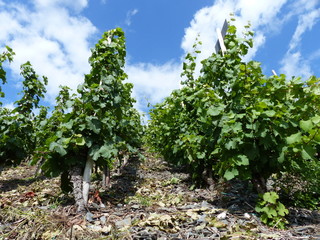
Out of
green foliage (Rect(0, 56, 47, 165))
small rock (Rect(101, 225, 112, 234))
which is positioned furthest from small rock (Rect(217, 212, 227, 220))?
green foliage (Rect(0, 56, 47, 165))

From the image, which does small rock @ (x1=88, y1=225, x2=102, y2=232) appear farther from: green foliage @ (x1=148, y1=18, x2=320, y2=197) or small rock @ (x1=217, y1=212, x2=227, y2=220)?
green foliage @ (x1=148, y1=18, x2=320, y2=197)

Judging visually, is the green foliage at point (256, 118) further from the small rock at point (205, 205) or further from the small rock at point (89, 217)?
the small rock at point (89, 217)

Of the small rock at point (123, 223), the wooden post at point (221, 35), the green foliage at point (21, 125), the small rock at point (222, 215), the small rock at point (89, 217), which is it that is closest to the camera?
the small rock at point (123, 223)

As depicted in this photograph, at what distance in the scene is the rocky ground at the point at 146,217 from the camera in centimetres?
276

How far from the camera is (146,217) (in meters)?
3.30

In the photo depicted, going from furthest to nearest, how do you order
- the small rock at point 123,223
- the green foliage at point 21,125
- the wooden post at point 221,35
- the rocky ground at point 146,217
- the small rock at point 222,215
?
1. the green foliage at point 21,125
2. the wooden post at point 221,35
3. the small rock at point 222,215
4. the small rock at point 123,223
5. the rocky ground at point 146,217

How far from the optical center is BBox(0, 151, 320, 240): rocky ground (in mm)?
2760

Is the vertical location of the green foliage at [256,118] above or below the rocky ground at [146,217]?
above

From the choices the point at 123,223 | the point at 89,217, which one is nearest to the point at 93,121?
the point at 89,217

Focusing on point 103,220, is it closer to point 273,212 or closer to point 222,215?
point 222,215

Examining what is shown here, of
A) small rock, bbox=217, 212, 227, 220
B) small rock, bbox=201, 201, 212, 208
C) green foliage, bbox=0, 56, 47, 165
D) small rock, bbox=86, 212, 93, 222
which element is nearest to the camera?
small rock, bbox=217, 212, 227, 220

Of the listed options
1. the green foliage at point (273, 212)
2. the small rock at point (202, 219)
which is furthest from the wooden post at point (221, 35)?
the small rock at point (202, 219)

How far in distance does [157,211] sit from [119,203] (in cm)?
100

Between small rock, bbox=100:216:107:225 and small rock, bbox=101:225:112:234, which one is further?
small rock, bbox=100:216:107:225
